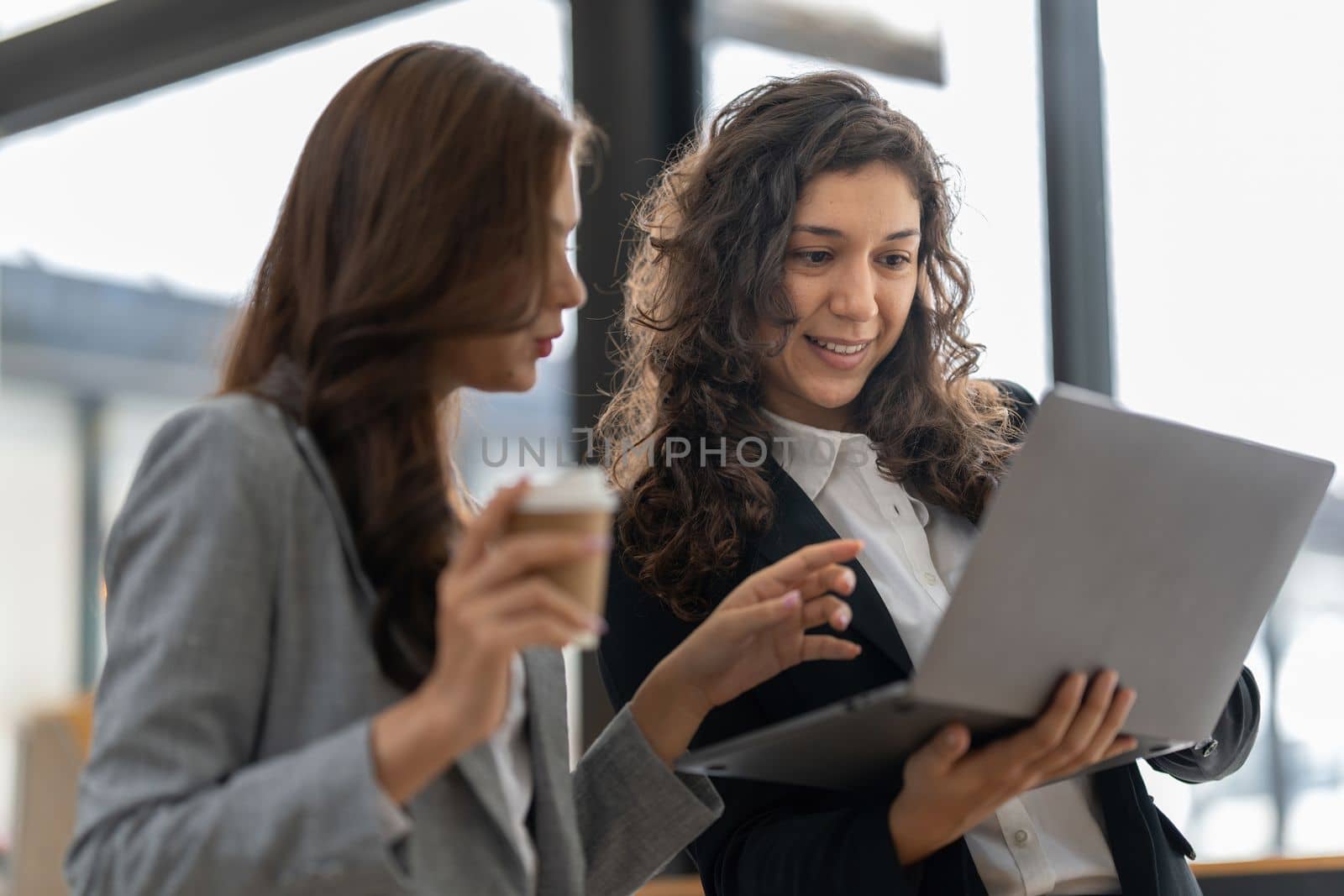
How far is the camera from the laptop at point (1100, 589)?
3.31 ft

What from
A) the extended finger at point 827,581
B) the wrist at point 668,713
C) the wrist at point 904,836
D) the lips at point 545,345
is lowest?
the wrist at point 904,836

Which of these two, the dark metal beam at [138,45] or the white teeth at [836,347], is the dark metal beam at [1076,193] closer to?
the white teeth at [836,347]

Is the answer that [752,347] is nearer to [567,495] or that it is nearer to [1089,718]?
[1089,718]

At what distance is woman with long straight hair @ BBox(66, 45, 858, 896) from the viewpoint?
0.89m

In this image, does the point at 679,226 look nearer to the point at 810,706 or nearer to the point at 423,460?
the point at 810,706

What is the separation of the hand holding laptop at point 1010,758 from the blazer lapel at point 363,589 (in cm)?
38

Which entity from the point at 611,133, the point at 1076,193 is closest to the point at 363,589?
the point at 1076,193

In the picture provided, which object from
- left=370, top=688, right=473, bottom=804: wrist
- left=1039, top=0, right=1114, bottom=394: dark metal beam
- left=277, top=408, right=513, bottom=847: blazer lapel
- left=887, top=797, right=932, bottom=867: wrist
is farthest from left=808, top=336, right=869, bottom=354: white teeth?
left=1039, top=0, right=1114, bottom=394: dark metal beam

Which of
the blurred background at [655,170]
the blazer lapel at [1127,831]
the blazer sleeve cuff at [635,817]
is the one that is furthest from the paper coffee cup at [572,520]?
the blazer lapel at [1127,831]

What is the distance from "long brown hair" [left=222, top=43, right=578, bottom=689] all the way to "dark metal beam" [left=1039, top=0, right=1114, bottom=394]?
5.26 ft

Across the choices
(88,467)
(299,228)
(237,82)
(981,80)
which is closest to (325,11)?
(237,82)

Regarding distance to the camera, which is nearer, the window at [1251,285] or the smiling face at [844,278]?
the smiling face at [844,278]

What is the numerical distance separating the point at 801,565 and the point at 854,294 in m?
0.41

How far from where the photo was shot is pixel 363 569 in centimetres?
102
